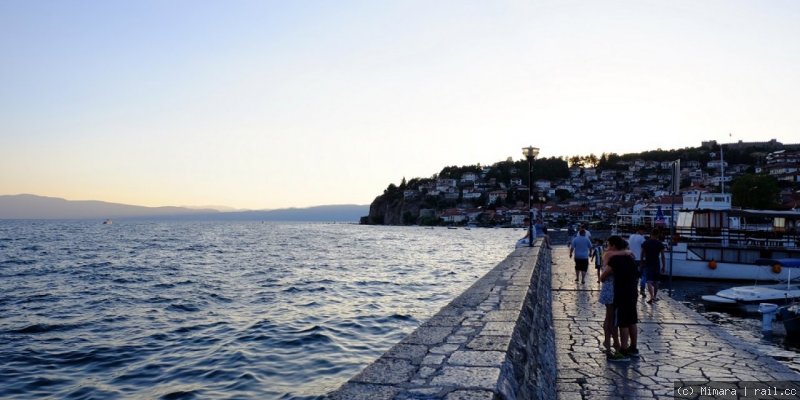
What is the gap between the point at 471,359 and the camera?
4.06 meters

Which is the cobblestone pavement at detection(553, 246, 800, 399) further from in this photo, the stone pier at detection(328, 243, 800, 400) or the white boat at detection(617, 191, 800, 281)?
the white boat at detection(617, 191, 800, 281)

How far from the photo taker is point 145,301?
15031 millimetres

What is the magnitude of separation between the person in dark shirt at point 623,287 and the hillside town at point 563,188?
352 feet

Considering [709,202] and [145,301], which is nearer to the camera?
[145,301]

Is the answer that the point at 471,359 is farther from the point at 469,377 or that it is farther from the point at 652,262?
the point at 652,262

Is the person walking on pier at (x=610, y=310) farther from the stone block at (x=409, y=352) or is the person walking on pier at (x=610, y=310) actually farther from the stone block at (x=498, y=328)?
the stone block at (x=409, y=352)

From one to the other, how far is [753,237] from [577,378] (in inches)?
918

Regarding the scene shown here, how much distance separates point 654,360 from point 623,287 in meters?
1.00

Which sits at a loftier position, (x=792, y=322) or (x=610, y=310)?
(x=610, y=310)

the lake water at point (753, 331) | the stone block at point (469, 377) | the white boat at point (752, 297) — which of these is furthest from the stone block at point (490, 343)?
the white boat at point (752, 297)

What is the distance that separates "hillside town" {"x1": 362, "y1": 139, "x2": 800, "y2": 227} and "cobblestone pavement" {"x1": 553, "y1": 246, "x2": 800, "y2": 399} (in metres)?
105

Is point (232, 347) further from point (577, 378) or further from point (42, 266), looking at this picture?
point (42, 266)

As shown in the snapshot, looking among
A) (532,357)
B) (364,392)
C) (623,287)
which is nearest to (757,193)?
(623,287)

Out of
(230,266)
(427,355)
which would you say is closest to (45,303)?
(230,266)
